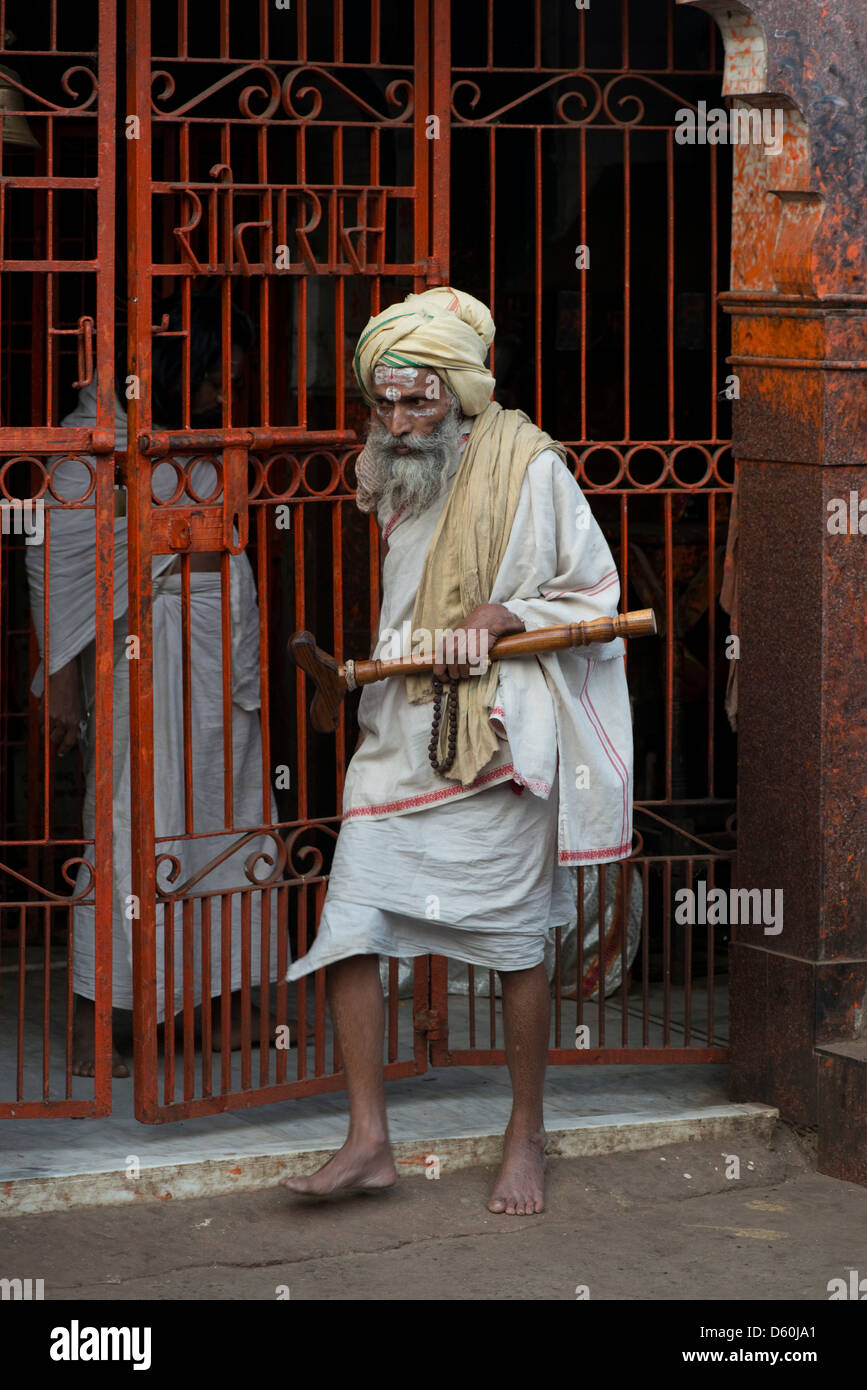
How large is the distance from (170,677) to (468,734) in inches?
49.4

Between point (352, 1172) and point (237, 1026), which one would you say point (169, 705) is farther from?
point (352, 1172)

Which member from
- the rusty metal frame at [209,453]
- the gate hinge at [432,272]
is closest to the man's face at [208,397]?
the rusty metal frame at [209,453]

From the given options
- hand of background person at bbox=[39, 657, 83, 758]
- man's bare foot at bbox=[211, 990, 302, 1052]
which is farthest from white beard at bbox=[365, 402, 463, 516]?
man's bare foot at bbox=[211, 990, 302, 1052]

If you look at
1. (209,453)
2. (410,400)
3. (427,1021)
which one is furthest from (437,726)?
(427,1021)

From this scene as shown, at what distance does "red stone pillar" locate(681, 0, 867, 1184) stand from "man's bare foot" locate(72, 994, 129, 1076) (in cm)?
173

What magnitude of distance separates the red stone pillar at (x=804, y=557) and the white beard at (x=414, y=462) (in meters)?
0.95

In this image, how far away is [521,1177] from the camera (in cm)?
479

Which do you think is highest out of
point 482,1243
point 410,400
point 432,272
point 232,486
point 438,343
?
point 432,272

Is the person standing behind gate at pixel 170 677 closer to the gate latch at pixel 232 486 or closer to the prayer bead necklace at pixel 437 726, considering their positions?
the gate latch at pixel 232 486

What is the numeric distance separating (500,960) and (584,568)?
94cm

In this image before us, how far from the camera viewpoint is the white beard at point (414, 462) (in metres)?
4.66

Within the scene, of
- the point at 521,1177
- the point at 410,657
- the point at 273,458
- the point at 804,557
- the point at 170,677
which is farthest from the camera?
the point at 170,677

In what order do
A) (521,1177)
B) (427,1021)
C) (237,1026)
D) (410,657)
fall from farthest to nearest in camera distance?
(237,1026)
(427,1021)
(521,1177)
(410,657)

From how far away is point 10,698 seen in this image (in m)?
7.11
